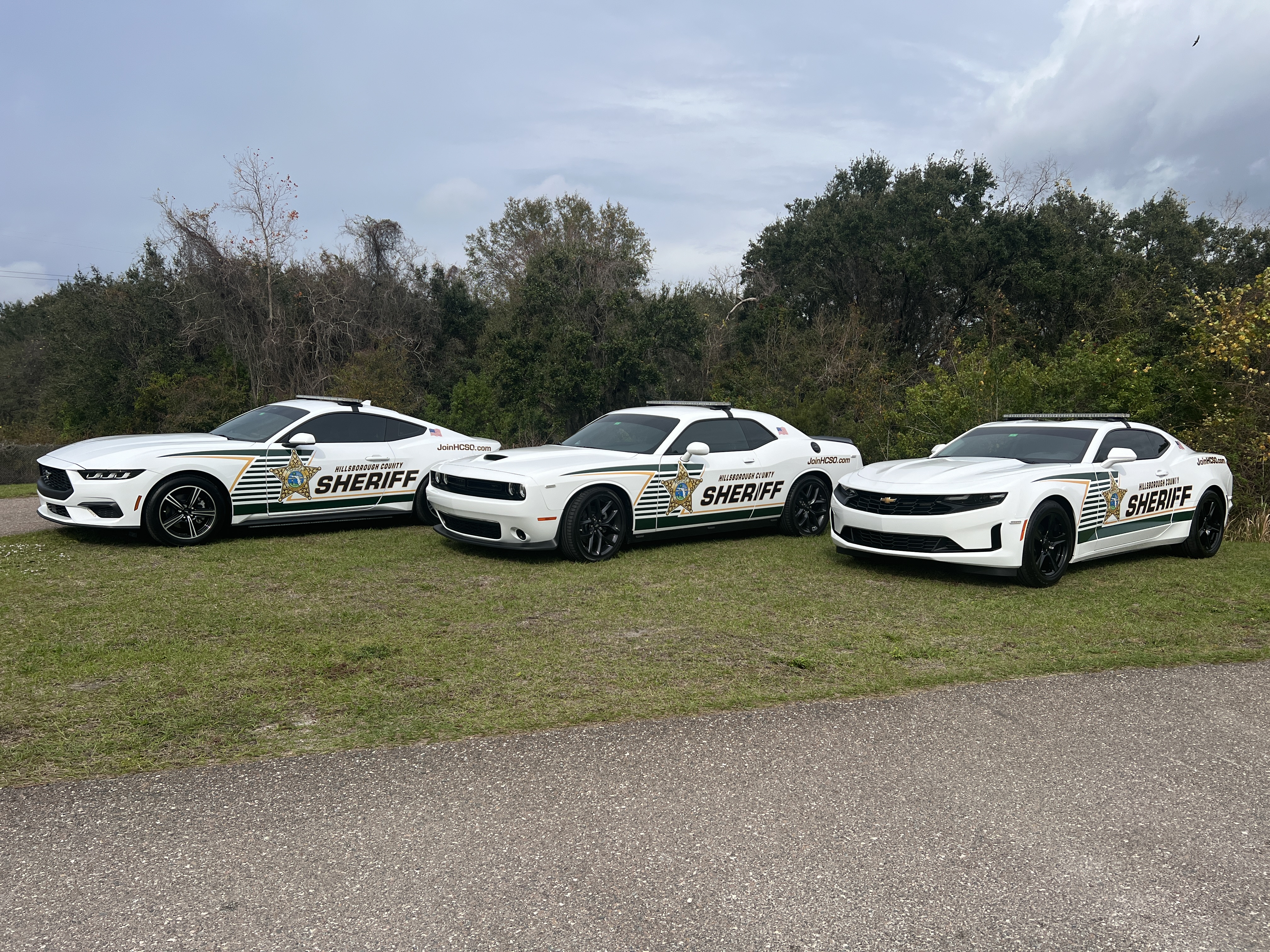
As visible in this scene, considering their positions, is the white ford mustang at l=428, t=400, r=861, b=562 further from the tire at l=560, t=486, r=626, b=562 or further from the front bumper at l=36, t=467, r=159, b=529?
the front bumper at l=36, t=467, r=159, b=529

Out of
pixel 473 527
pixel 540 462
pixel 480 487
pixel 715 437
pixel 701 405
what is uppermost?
pixel 701 405

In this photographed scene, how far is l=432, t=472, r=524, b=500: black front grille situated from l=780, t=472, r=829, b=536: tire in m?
3.35

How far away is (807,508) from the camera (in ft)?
35.7

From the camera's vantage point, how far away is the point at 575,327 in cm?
2583

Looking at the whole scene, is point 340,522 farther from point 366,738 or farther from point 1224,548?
point 1224,548

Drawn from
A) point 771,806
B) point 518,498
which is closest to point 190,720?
point 771,806

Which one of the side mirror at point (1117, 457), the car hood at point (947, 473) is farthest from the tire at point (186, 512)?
the side mirror at point (1117, 457)

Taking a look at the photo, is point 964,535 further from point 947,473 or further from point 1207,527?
point 1207,527

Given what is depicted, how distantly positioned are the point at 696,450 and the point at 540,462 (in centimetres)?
155

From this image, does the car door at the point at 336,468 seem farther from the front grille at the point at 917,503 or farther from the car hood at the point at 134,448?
the front grille at the point at 917,503

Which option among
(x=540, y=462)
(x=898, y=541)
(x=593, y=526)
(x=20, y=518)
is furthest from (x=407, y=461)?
(x=898, y=541)

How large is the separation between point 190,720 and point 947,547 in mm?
6045

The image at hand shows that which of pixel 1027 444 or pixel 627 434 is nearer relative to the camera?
pixel 1027 444

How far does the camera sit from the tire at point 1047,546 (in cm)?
807
